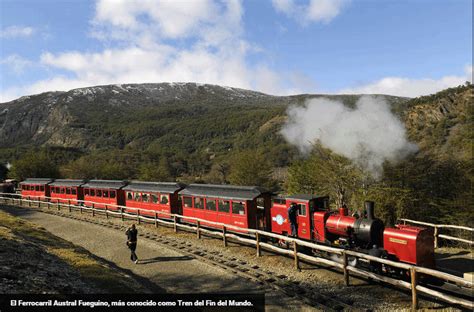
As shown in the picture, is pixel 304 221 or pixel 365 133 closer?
pixel 304 221

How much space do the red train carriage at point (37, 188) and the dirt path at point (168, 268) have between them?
19.8 m

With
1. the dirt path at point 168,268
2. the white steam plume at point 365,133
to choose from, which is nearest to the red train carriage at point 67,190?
the dirt path at point 168,268

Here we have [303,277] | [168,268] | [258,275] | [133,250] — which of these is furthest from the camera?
[133,250]

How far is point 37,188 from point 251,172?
26912mm

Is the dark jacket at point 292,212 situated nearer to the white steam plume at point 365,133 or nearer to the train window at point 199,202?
the train window at point 199,202

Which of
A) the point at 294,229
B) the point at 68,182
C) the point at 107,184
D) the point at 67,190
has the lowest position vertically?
the point at 294,229

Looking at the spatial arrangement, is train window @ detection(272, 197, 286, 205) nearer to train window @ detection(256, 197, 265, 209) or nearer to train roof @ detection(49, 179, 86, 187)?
train window @ detection(256, 197, 265, 209)

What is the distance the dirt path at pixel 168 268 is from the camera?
11.4 metres

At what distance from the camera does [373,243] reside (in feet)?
40.8

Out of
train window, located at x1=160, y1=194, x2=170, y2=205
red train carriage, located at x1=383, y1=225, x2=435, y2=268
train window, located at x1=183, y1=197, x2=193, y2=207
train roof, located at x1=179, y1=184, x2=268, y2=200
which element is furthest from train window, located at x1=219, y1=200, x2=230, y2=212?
red train carriage, located at x1=383, y1=225, x2=435, y2=268

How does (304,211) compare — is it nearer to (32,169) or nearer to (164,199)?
(164,199)

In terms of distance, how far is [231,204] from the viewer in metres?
19.0
